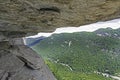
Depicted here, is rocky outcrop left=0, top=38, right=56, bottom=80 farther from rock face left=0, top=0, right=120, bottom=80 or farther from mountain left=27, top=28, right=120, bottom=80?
mountain left=27, top=28, right=120, bottom=80

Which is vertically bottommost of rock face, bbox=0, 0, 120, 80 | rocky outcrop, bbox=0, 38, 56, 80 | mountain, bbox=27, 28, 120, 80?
mountain, bbox=27, 28, 120, 80

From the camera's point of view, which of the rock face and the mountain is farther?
the mountain

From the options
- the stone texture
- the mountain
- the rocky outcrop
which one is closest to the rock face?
the stone texture

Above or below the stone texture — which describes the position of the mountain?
below

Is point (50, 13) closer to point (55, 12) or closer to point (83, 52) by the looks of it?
point (55, 12)

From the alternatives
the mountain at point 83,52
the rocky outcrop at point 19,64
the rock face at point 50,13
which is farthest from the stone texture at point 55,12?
the mountain at point 83,52

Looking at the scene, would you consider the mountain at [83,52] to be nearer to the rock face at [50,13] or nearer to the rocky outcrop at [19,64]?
the rocky outcrop at [19,64]

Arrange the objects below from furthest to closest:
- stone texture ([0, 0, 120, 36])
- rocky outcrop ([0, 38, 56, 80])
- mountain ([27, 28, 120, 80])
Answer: mountain ([27, 28, 120, 80])
rocky outcrop ([0, 38, 56, 80])
stone texture ([0, 0, 120, 36])
